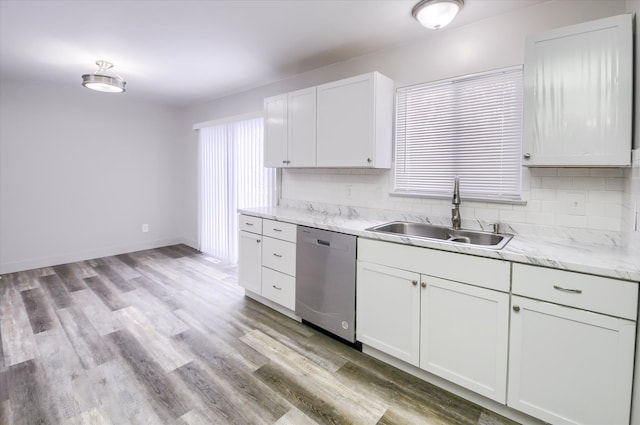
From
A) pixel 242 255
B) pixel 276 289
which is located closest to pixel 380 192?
pixel 276 289

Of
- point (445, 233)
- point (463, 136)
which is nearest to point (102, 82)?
point (463, 136)

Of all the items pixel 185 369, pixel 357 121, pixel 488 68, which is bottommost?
pixel 185 369

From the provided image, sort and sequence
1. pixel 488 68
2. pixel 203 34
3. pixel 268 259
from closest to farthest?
pixel 488 68
pixel 203 34
pixel 268 259

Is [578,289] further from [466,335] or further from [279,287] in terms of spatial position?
[279,287]

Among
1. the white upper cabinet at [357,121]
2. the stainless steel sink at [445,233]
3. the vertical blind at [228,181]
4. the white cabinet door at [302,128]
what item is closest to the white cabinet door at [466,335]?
the stainless steel sink at [445,233]

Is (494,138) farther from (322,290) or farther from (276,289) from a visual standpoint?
(276,289)

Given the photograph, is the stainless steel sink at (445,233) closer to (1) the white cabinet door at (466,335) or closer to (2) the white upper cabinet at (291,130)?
(1) the white cabinet door at (466,335)

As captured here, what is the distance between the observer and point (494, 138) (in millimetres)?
2311

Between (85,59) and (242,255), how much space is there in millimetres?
2551

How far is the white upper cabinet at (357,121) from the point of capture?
2.57 metres

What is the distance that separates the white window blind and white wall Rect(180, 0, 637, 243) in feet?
0.29

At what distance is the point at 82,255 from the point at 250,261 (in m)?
3.15

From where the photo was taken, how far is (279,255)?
295 cm

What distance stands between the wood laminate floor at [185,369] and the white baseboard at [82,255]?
794mm
